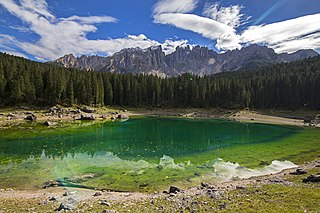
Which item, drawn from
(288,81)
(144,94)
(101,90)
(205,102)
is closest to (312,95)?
(288,81)

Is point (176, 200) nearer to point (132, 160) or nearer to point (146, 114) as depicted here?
point (132, 160)

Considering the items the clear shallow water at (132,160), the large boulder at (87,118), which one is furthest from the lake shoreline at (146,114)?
the clear shallow water at (132,160)

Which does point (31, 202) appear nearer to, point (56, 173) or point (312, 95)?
point (56, 173)

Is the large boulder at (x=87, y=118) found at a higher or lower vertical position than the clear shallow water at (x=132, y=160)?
higher

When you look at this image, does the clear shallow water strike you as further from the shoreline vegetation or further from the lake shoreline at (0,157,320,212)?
the shoreline vegetation

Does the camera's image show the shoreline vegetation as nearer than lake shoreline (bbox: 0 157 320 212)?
Yes

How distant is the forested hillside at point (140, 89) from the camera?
91.8 m

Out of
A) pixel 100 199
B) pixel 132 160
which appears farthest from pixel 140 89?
pixel 100 199

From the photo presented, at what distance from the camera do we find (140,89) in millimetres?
128250

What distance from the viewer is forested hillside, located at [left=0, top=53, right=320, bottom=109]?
301 ft

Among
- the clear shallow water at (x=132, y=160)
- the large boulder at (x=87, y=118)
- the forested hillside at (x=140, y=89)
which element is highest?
the forested hillside at (x=140, y=89)

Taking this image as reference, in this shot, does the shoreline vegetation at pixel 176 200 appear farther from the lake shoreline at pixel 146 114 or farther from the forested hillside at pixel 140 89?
the forested hillside at pixel 140 89

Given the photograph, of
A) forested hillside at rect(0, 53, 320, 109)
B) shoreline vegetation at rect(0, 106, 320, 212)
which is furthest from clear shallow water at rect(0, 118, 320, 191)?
forested hillside at rect(0, 53, 320, 109)

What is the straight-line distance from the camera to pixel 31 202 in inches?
615
